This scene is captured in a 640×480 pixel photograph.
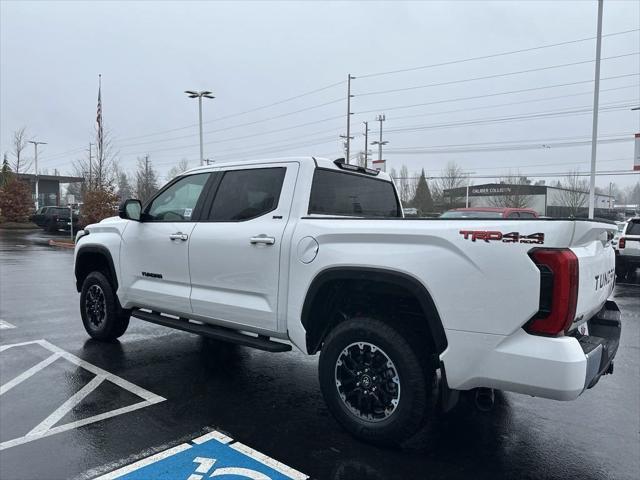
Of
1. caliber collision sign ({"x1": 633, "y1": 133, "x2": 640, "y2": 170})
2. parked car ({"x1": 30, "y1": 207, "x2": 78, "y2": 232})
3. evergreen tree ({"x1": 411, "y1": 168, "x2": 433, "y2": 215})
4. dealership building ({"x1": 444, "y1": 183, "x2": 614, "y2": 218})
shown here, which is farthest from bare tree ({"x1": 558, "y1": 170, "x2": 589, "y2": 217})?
parked car ({"x1": 30, "y1": 207, "x2": 78, "y2": 232})

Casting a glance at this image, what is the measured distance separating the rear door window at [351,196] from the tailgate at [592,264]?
2.02m

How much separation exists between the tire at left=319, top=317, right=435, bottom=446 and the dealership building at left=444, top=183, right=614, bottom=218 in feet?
167

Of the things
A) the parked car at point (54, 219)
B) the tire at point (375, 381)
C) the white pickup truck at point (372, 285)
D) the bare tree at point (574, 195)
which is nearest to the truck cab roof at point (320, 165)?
the white pickup truck at point (372, 285)

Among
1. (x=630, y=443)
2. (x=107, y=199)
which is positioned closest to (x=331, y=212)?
(x=630, y=443)

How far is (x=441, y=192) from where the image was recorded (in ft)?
207

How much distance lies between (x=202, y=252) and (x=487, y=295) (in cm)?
265

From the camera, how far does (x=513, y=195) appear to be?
52438 mm

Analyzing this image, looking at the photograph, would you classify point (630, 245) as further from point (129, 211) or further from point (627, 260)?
point (129, 211)

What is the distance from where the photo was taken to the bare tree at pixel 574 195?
2070 inches

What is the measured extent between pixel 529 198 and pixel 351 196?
6065 cm

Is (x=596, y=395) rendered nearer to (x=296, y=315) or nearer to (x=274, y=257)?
(x=296, y=315)

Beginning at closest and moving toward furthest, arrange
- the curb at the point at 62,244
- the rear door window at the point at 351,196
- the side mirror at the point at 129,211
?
the rear door window at the point at 351,196, the side mirror at the point at 129,211, the curb at the point at 62,244

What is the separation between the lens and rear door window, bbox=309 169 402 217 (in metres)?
4.28

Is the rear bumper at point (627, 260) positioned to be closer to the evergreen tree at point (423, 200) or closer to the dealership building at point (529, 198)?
the dealership building at point (529, 198)
